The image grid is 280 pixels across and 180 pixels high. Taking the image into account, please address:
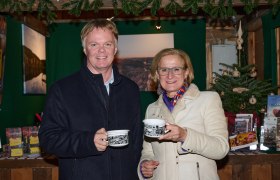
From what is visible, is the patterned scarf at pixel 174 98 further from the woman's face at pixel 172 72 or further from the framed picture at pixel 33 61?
the framed picture at pixel 33 61

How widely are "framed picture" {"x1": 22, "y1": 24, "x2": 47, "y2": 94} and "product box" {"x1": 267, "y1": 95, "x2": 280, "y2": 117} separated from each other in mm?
3254

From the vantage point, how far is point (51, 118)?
2.12m

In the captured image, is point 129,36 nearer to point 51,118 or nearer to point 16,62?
point 16,62

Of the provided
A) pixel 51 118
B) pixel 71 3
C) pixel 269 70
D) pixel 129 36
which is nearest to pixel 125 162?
pixel 51 118

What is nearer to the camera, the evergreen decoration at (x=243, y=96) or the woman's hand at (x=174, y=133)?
the woman's hand at (x=174, y=133)

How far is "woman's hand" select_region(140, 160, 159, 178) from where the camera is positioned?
221 cm

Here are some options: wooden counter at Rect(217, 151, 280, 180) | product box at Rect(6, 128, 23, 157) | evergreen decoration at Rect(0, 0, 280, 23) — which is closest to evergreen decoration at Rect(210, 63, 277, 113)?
wooden counter at Rect(217, 151, 280, 180)

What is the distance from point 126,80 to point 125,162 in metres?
0.56

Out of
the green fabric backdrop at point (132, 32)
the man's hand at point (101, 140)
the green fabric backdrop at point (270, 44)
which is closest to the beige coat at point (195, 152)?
the man's hand at point (101, 140)

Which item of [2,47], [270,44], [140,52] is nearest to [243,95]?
[270,44]

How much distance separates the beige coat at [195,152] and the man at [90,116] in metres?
0.24

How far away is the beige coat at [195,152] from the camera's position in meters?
2.14

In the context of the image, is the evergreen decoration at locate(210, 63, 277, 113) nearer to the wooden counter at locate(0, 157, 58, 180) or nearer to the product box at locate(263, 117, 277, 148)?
the product box at locate(263, 117, 277, 148)

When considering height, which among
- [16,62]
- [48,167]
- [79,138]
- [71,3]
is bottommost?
[48,167]
